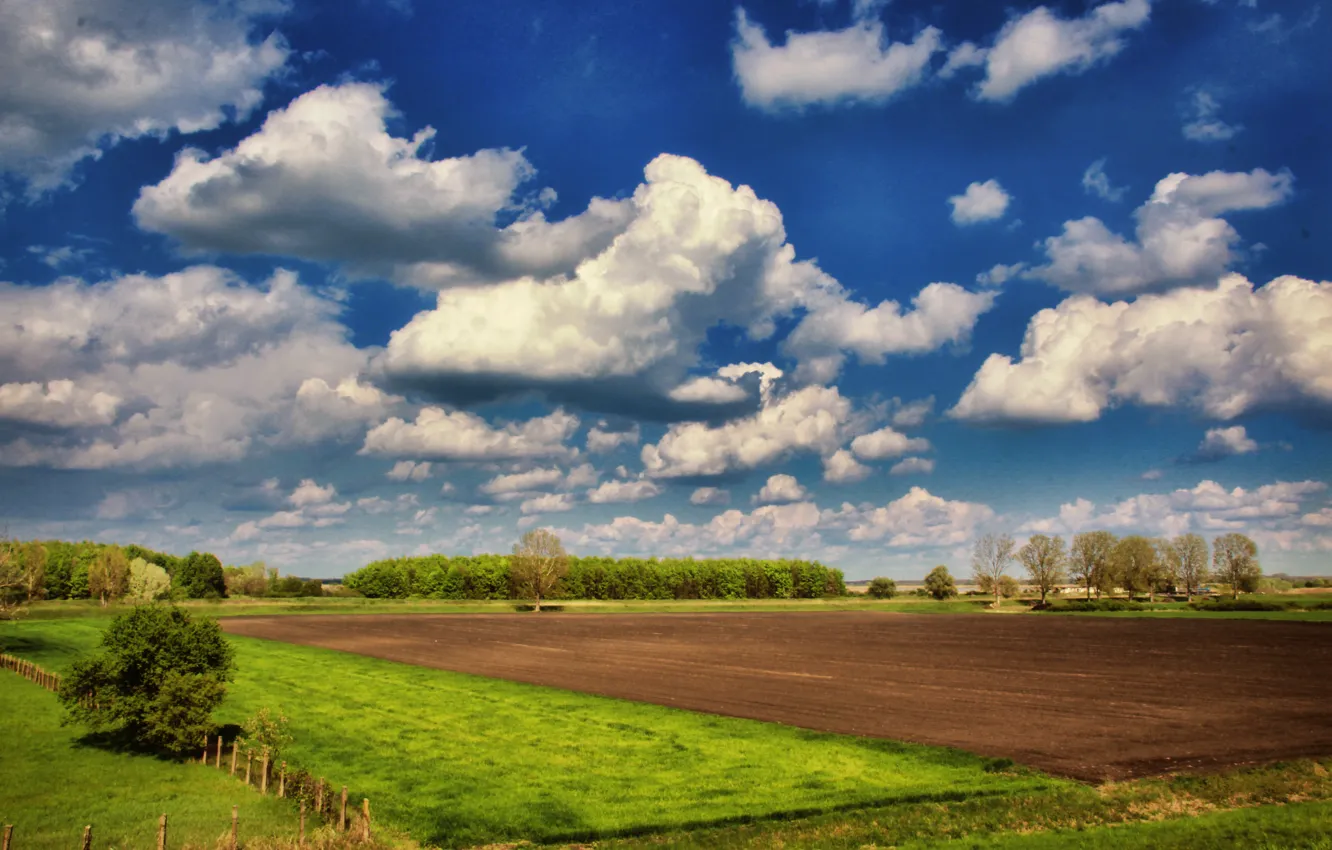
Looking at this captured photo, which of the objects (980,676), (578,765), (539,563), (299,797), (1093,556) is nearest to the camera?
(299,797)

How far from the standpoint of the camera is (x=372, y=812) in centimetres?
2502

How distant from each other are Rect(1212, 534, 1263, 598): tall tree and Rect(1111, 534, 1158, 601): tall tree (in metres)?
15.0

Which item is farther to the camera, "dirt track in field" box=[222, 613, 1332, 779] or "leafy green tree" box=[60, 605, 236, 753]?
"leafy green tree" box=[60, 605, 236, 753]

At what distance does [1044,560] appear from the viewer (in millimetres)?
180875

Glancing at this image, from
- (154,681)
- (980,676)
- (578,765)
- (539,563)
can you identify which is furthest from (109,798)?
(539,563)

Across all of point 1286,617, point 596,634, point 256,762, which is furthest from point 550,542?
Answer: point 256,762

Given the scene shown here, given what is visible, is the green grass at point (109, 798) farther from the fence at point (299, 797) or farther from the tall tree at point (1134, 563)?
the tall tree at point (1134, 563)

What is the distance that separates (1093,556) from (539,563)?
133m

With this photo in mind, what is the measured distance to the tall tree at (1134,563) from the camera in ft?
616

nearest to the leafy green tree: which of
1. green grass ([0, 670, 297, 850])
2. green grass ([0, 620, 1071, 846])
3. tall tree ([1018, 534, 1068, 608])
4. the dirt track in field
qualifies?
green grass ([0, 670, 297, 850])

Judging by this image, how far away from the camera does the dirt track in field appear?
110ft

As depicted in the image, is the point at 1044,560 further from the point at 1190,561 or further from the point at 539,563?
the point at 539,563

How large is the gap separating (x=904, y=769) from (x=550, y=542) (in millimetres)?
149499

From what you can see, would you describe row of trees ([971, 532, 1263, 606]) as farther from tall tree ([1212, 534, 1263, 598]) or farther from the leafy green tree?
the leafy green tree
